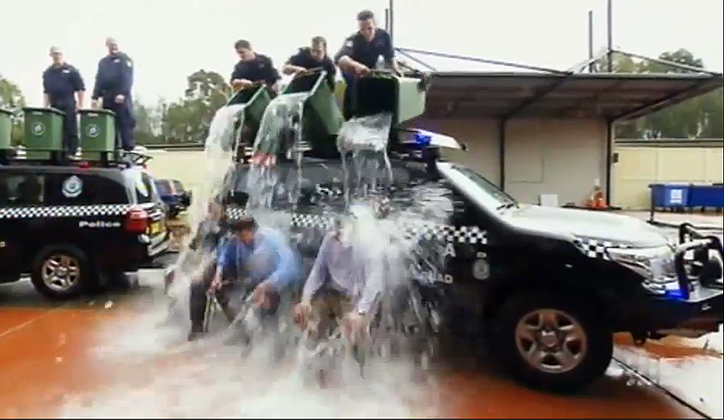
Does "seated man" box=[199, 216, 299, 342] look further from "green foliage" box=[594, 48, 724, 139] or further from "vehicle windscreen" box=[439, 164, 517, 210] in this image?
"green foliage" box=[594, 48, 724, 139]

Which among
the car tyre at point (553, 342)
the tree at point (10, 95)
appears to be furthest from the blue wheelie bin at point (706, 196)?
the tree at point (10, 95)

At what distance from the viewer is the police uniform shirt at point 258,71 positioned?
671 centimetres

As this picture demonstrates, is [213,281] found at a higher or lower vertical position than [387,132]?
lower

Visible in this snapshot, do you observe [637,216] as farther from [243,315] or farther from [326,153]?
[243,315]

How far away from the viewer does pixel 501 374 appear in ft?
14.4

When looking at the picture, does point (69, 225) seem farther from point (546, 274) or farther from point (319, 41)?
point (546, 274)

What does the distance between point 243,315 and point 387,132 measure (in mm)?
1764

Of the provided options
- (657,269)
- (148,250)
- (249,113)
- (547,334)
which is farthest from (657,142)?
(148,250)

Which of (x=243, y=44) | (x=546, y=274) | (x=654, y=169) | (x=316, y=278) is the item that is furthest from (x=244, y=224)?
(x=654, y=169)

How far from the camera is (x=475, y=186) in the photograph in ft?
16.0

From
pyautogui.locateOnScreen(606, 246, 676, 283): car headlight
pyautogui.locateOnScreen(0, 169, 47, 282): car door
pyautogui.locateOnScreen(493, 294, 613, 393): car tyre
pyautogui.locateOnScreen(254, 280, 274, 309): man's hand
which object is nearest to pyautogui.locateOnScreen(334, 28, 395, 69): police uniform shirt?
pyautogui.locateOnScreen(254, 280, 274, 309): man's hand

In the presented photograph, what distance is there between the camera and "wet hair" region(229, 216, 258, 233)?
541cm

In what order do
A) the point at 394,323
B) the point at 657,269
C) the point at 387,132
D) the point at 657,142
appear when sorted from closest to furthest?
the point at 657,269, the point at 394,323, the point at 387,132, the point at 657,142

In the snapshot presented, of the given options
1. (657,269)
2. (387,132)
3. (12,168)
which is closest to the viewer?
(657,269)
